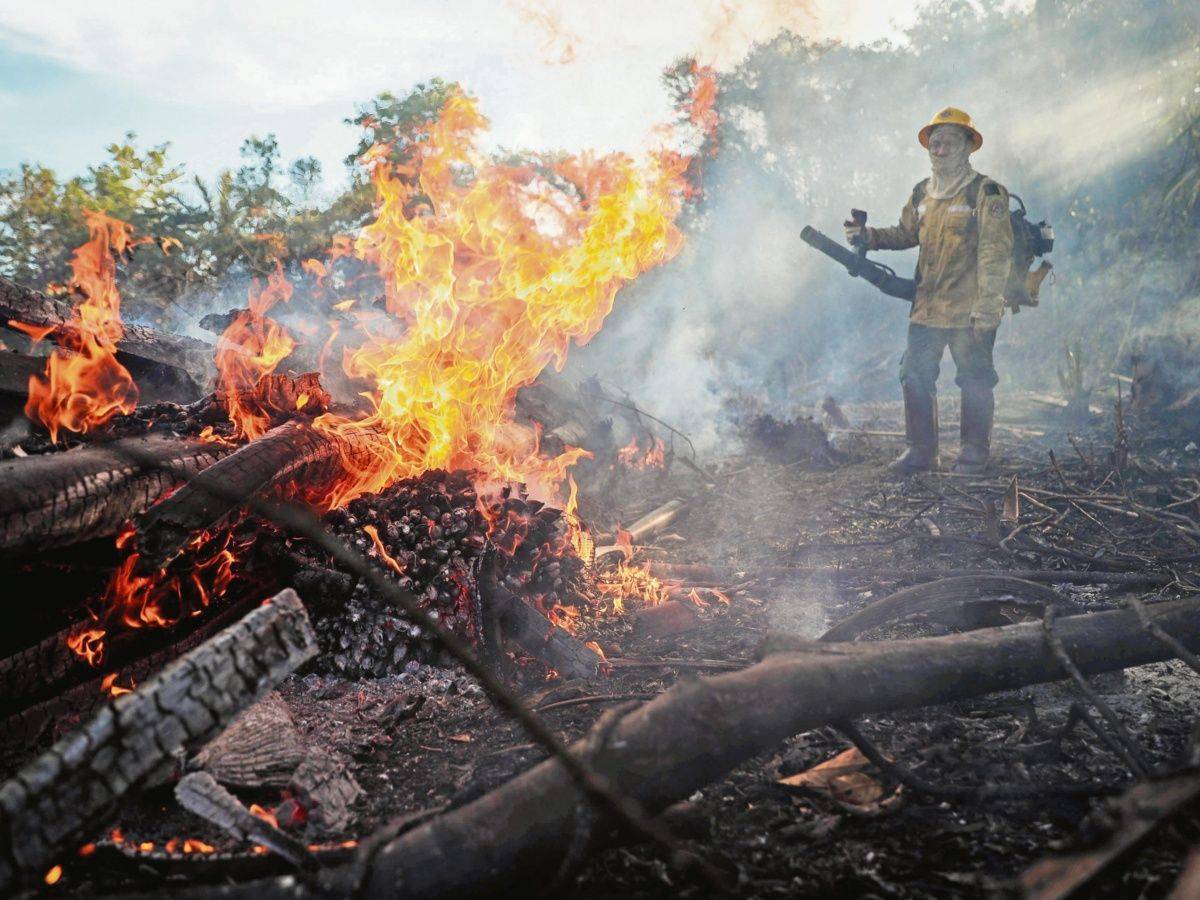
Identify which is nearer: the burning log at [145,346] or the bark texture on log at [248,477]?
the bark texture on log at [248,477]

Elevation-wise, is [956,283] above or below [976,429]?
above

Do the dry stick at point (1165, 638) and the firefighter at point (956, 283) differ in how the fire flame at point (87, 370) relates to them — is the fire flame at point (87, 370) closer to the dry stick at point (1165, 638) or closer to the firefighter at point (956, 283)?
the dry stick at point (1165, 638)

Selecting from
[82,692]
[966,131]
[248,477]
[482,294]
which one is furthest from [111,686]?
[966,131]

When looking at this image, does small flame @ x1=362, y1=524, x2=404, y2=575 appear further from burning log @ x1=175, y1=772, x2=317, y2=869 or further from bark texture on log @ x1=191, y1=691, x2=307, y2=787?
burning log @ x1=175, y1=772, x2=317, y2=869

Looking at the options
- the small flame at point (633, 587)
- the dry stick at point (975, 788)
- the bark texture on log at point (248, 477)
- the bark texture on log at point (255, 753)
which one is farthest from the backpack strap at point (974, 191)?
the bark texture on log at point (255, 753)

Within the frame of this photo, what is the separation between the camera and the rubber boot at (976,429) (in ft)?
22.8

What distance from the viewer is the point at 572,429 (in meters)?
8.02

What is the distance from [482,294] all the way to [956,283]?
16.8 ft

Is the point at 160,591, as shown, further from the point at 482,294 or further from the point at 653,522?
the point at 653,522

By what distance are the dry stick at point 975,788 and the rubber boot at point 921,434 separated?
5478 millimetres

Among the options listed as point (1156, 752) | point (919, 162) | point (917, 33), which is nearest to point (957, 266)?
point (1156, 752)

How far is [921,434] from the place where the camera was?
23.8ft

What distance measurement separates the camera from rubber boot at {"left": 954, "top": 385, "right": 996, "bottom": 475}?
6945mm

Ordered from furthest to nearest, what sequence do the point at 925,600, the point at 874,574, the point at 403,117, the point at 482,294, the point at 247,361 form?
the point at 403,117
the point at 482,294
the point at 247,361
the point at 874,574
the point at 925,600
